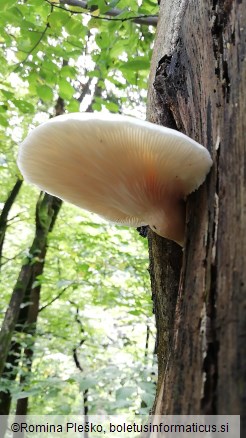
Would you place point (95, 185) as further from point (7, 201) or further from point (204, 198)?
point (7, 201)

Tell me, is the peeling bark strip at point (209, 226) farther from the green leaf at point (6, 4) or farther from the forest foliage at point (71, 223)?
the green leaf at point (6, 4)

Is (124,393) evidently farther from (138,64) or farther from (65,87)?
(65,87)

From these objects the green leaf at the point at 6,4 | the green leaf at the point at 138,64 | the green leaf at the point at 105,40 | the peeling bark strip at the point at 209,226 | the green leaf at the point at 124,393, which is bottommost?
the green leaf at the point at 124,393

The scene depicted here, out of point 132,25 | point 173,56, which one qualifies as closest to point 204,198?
point 173,56

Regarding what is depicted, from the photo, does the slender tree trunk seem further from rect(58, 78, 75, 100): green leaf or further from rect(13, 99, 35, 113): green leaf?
rect(58, 78, 75, 100): green leaf

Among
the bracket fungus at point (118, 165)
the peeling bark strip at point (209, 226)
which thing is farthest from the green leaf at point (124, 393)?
the bracket fungus at point (118, 165)
